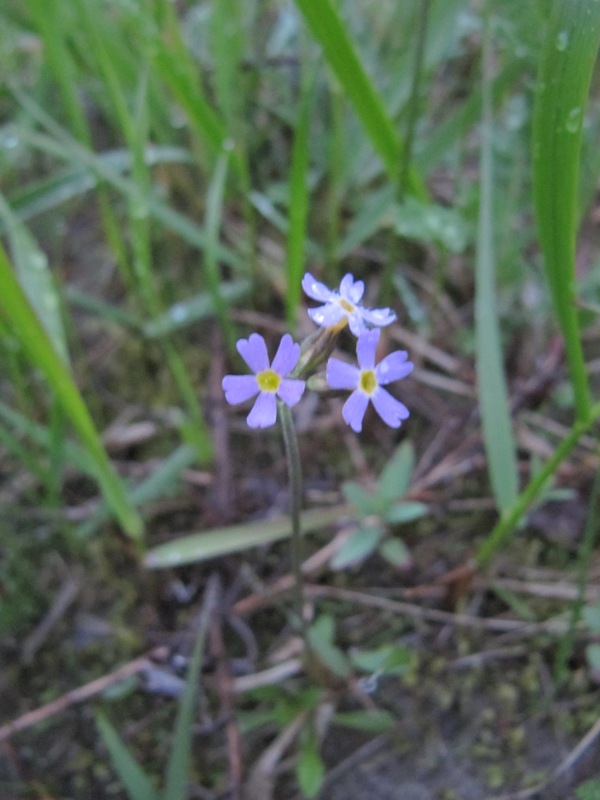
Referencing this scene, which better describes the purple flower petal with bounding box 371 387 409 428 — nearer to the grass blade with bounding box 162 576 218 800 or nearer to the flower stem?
the flower stem

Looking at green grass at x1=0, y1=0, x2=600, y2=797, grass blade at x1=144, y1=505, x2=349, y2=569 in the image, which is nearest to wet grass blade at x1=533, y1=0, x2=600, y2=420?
green grass at x1=0, y1=0, x2=600, y2=797

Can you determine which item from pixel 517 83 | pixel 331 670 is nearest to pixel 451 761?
pixel 331 670

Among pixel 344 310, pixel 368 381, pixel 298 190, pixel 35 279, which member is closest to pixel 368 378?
pixel 368 381

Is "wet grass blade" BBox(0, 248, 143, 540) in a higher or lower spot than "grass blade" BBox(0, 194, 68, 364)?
lower

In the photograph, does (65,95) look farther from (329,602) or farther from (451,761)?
(451,761)

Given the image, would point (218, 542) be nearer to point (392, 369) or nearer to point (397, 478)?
point (397, 478)

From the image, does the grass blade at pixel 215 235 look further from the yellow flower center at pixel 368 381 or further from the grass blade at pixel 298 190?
the yellow flower center at pixel 368 381

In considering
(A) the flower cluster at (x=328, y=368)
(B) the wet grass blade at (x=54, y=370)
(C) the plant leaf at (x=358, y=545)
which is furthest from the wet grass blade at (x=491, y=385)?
(B) the wet grass blade at (x=54, y=370)
